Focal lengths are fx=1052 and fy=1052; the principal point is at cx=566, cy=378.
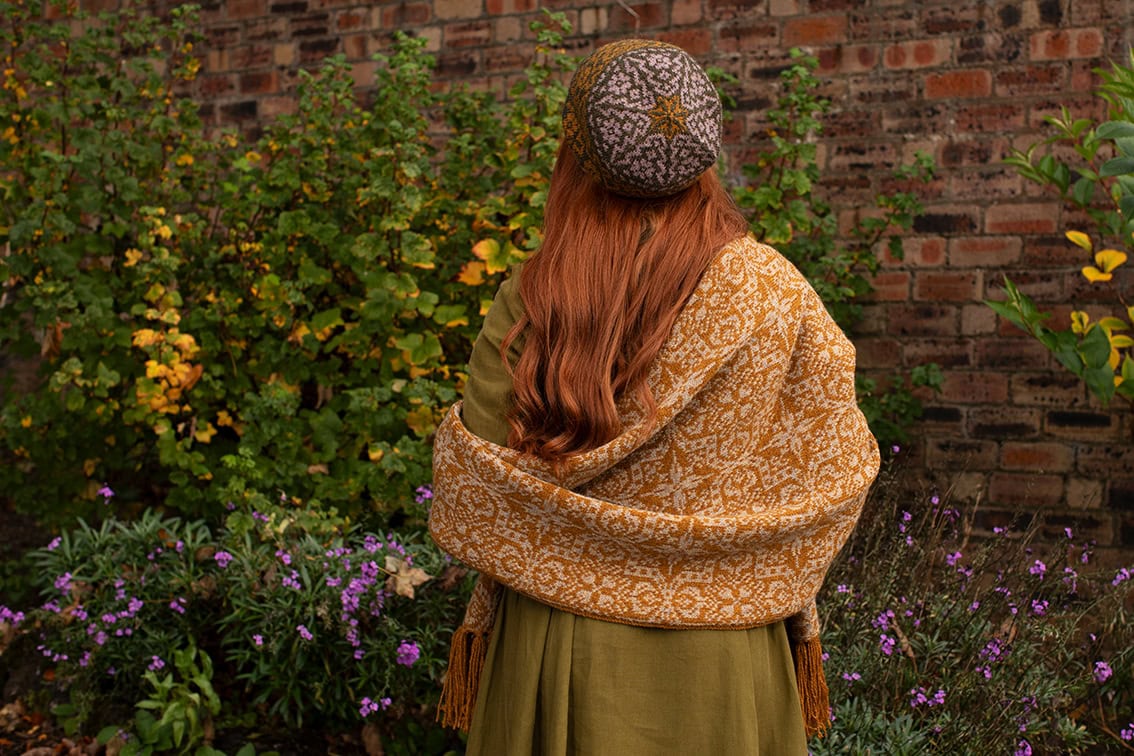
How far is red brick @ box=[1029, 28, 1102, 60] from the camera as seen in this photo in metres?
3.11

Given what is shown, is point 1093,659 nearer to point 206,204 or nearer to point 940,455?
point 940,455

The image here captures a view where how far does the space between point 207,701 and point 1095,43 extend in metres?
3.08

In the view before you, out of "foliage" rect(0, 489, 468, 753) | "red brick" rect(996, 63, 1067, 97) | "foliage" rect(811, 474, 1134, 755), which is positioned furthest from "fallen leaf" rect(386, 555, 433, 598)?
"red brick" rect(996, 63, 1067, 97)

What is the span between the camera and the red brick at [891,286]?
3.39 m

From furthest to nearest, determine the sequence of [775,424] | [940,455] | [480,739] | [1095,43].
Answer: [940,455] < [1095,43] < [480,739] < [775,424]

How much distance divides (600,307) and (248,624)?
1.68m

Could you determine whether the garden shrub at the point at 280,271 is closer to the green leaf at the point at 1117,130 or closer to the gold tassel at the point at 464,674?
the green leaf at the point at 1117,130

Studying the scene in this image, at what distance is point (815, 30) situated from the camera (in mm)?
3406

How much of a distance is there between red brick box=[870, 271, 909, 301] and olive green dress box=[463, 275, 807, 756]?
6.93 ft

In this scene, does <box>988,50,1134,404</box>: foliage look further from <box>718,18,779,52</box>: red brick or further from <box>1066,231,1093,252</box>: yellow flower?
<box>718,18,779,52</box>: red brick

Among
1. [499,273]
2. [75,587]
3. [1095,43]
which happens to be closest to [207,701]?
[75,587]

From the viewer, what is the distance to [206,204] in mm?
3502

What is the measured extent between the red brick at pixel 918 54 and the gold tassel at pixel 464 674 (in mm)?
2432

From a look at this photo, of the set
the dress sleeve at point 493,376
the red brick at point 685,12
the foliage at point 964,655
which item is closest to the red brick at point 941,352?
Result: the foliage at point 964,655
